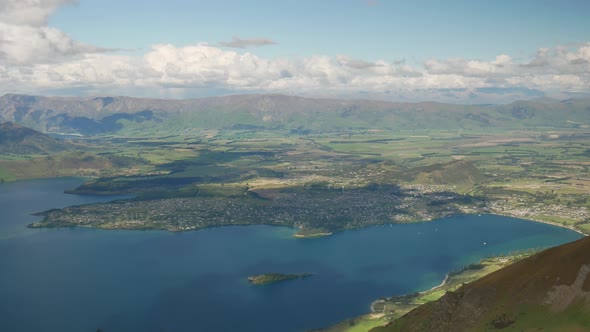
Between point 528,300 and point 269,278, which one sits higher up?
point 528,300

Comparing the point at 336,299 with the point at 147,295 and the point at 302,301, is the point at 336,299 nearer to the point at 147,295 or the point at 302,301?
the point at 302,301

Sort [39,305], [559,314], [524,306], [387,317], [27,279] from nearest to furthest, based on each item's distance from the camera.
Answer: [559,314] < [524,306] < [387,317] < [39,305] < [27,279]

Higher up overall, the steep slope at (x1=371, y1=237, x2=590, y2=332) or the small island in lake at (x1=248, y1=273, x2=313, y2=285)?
the steep slope at (x1=371, y1=237, x2=590, y2=332)

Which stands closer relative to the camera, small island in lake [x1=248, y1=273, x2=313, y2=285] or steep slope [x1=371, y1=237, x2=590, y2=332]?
steep slope [x1=371, y1=237, x2=590, y2=332]

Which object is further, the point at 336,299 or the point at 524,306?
the point at 336,299

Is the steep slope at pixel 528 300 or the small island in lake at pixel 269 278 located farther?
the small island in lake at pixel 269 278

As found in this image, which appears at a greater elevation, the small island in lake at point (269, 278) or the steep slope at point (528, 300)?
the steep slope at point (528, 300)

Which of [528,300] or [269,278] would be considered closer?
[528,300]

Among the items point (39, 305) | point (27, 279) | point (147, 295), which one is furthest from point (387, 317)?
point (27, 279)
